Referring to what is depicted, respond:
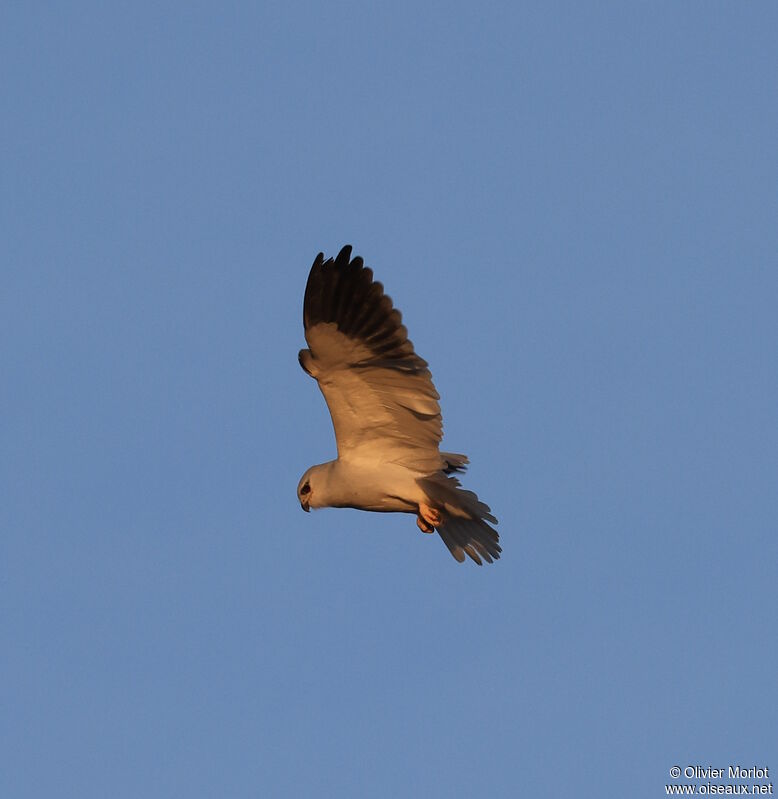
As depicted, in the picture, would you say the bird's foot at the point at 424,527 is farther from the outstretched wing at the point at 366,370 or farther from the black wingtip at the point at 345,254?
the black wingtip at the point at 345,254

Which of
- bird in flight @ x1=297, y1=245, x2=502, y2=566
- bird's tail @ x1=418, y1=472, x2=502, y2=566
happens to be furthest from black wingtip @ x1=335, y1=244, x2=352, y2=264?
bird's tail @ x1=418, y1=472, x2=502, y2=566

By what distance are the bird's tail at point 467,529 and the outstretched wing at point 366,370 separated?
0.64ft

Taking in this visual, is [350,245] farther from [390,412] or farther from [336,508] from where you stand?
[336,508]

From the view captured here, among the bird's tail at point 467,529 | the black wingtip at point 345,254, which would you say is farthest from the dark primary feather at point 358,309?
the bird's tail at point 467,529

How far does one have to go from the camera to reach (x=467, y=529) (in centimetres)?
1677

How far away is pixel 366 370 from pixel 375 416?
549 millimetres

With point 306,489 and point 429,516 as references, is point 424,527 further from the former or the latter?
point 306,489

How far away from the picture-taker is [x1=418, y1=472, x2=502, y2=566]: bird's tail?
651 inches

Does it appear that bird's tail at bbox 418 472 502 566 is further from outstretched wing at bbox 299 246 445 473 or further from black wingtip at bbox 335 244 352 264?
black wingtip at bbox 335 244 352 264

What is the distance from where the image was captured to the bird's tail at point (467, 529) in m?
16.5

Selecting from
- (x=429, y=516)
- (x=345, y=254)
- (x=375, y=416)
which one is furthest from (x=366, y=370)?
(x=429, y=516)

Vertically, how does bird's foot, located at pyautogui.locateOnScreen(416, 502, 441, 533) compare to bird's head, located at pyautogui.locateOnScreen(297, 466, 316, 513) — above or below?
below

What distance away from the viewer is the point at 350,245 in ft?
51.2

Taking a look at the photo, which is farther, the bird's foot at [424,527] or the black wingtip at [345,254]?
the bird's foot at [424,527]
